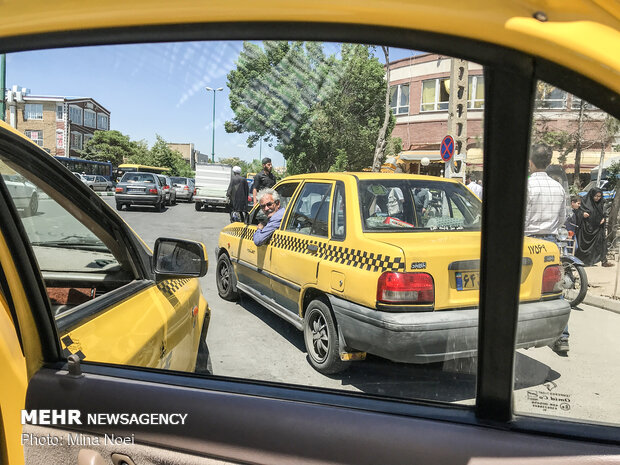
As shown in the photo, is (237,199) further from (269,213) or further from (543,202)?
(543,202)

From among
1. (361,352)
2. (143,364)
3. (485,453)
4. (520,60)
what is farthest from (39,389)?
(520,60)

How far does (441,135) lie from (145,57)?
0.67 metres

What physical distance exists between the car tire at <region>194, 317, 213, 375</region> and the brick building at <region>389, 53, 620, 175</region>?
32.2 inches

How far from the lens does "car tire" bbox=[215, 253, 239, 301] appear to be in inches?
72.1

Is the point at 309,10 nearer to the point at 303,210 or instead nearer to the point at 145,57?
the point at 145,57

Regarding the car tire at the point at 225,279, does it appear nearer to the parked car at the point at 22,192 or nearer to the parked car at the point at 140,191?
the parked car at the point at 140,191

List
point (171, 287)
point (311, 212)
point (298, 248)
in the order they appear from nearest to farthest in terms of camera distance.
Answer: point (311, 212) → point (298, 248) → point (171, 287)

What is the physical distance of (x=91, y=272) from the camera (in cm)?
220

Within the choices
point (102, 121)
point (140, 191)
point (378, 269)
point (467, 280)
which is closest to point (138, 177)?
point (140, 191)

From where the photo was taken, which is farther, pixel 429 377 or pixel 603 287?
pixel 429 377

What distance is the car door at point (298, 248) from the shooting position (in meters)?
1.68

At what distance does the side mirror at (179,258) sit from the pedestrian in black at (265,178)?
53 cm

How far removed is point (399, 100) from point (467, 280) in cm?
45

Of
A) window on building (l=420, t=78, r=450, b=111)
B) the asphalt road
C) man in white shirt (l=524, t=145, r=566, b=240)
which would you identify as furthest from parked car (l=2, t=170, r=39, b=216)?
man in white shirt (l=524, t=145, r=566, b=240)
